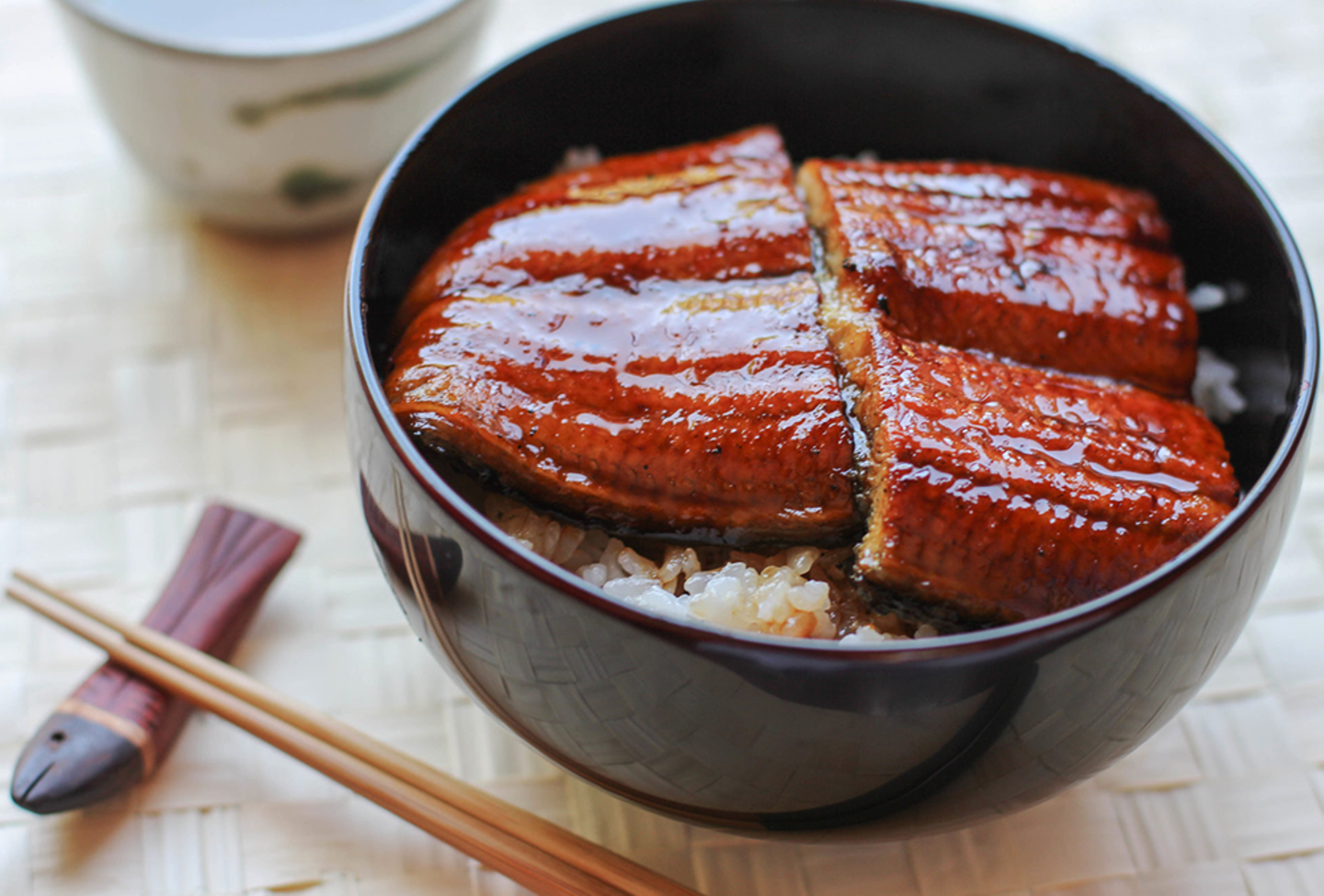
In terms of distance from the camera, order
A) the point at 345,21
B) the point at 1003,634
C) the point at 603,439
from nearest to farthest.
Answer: the point at 1003,634 < the point at 603,439 < the point at 345,21

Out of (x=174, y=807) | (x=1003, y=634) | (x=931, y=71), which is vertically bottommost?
(x=174, y=807)

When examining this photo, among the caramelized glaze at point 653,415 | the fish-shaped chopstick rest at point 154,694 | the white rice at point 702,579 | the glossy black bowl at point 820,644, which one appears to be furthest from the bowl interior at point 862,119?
the fish-shaped chopstick rest at point 154,694

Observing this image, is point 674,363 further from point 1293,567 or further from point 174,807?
point 1293,567

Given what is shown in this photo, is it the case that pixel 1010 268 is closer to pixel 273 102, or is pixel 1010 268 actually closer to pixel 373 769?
pixel 373 769

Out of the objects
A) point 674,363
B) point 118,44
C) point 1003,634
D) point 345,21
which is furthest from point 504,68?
point 1003,634

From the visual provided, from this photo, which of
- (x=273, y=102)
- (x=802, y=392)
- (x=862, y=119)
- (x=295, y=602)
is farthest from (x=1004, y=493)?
(x=273, y=102)

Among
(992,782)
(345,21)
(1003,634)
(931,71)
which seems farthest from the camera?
(345,21)

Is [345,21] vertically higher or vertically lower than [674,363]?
lower
